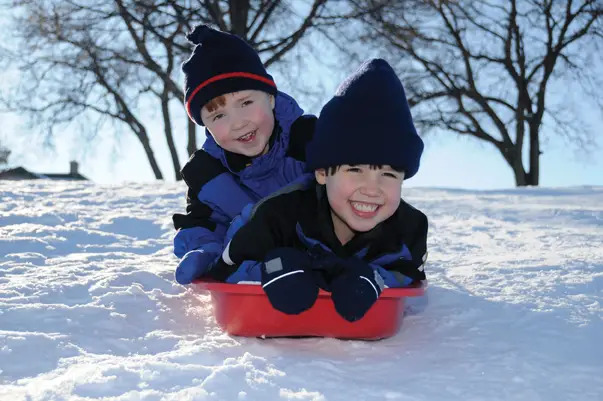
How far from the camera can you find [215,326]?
2.17 metres

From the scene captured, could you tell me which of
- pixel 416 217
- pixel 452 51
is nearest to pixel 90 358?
pixel 416 217

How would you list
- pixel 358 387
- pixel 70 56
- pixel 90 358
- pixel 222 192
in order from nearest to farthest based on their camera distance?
pixel 358 387, pixel 90 358, pixel 222 192, pixel 70 56

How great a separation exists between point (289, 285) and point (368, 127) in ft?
1.89

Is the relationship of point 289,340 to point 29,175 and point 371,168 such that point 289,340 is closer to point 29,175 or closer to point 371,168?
point 371,168

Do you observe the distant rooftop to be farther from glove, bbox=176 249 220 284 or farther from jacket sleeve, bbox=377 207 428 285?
jacket sleeve, bbox=377 207 428 285


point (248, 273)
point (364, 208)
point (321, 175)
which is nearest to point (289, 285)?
point (248, 273)

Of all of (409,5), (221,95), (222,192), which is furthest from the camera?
(409,5)

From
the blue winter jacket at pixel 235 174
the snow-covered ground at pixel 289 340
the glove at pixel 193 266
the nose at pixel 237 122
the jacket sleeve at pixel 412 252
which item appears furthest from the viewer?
the blue winter jacket at pixel 235 174

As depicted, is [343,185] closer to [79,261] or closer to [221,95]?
[221,95]

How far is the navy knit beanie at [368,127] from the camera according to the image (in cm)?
200

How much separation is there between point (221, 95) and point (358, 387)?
1.36 meters

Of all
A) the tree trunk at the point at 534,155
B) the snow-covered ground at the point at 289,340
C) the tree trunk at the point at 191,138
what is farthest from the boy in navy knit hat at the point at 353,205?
the tree trunk at the point at 534,155

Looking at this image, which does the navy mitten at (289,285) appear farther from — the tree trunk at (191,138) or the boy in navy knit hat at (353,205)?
the tree trunk at (191,138)

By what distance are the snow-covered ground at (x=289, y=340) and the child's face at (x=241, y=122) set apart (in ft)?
2.06
